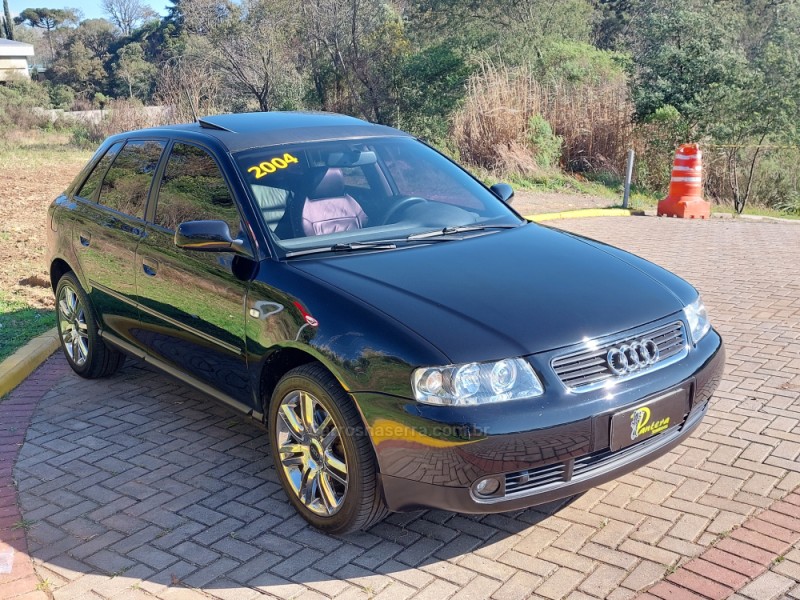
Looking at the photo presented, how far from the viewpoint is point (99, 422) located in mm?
5273

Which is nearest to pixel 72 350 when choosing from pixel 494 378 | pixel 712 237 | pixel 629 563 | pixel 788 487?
pixel 494 378

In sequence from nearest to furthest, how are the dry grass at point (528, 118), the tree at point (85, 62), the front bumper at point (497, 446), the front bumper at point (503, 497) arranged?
the front bumper at point (497, 446)
the front bumper at point (503, 497)
the dry grass at point (528, 118)
the tree at point (85, 62)

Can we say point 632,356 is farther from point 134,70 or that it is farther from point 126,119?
point 134,70

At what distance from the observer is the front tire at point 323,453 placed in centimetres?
343

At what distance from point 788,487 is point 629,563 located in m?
1.12

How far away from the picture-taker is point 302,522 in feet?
12.9

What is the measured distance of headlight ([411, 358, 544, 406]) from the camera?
126 inches

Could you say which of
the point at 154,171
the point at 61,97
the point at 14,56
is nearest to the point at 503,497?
the point at 154,171

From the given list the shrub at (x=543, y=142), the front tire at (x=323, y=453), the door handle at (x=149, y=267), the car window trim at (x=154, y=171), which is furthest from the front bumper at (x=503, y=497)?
the shrub at (x=543, y=142)

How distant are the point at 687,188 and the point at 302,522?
1101 centimetres

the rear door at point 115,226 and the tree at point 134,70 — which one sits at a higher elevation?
the tree at point 134,70

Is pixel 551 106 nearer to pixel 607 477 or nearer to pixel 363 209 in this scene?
pixel 363 209

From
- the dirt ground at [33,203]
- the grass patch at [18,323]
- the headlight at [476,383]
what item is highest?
the headlight at [476,383]

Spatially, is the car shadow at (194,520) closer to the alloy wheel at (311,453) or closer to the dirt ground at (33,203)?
the alloy wheel at (311,453)
